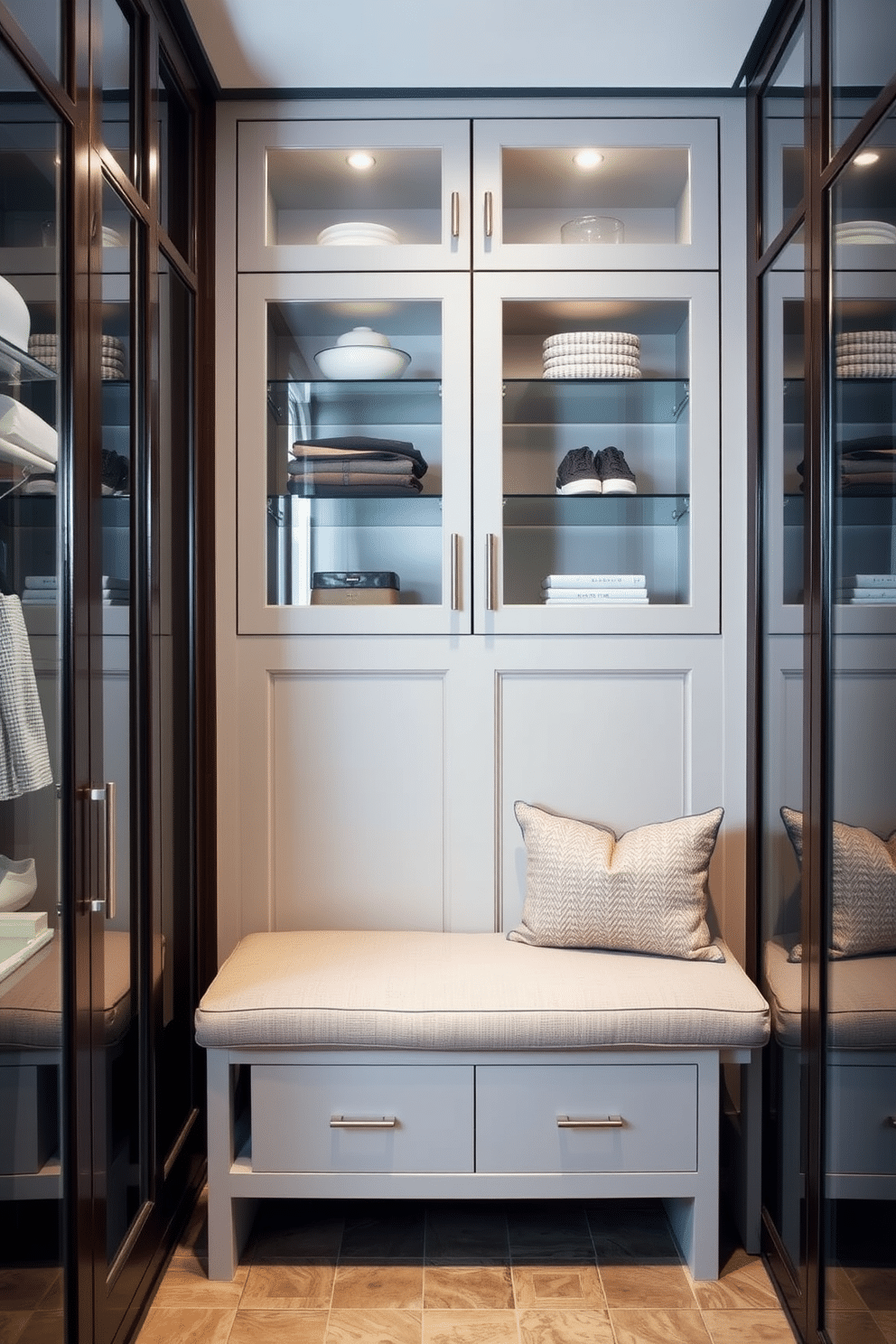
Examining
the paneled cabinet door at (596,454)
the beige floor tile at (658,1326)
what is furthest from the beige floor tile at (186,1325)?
the paneled cabinet door at (596,454)

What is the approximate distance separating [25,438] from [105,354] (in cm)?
44

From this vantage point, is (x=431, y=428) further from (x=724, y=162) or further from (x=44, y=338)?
(x=44, y=338)

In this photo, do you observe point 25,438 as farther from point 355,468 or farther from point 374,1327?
point 374,1327

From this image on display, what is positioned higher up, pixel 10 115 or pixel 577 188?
pixel 577 188

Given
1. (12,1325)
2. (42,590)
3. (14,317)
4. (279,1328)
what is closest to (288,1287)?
(279,1328)

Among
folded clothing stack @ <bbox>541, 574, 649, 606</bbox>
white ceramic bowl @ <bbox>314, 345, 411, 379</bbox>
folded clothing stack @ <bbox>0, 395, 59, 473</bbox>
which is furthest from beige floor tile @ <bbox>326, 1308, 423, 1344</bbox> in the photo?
white ceramic bowl @ <bbox>314, 345, 411, 379</bbox>

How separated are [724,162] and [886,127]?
1114mm

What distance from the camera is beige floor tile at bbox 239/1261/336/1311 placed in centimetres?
212

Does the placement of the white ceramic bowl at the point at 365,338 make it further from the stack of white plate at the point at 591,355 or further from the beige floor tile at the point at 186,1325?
the beige floor tile at the point at 186,1325

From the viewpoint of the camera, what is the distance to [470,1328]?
2039 millimetres

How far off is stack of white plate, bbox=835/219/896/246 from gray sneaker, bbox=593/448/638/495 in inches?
34.4

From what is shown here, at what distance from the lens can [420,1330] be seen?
2.03 meters

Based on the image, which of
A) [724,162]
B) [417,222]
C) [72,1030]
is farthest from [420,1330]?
[724,162]

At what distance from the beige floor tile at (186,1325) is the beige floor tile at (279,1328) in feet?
0.07
